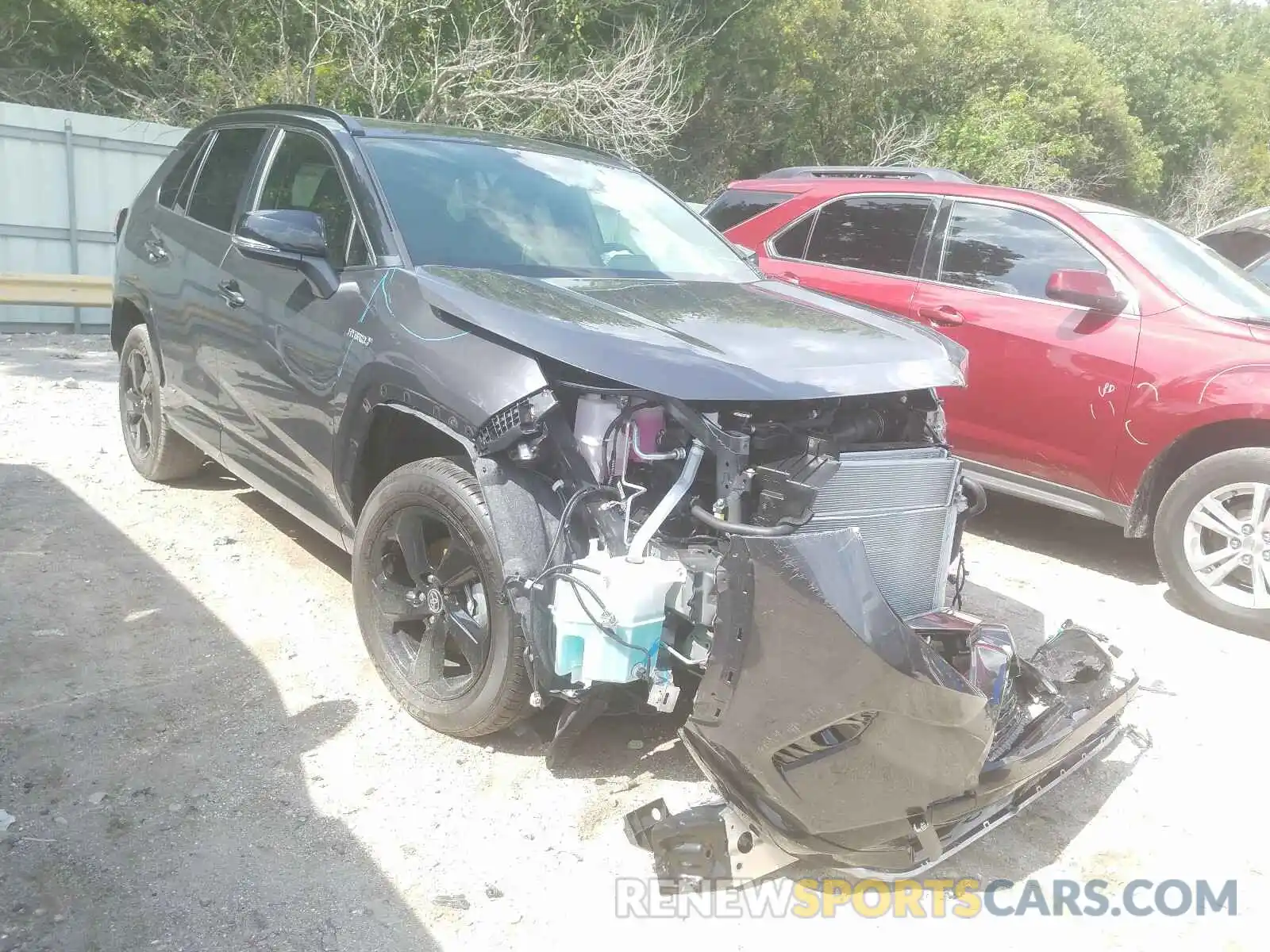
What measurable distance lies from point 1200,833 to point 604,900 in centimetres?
186

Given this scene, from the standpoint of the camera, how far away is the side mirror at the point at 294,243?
346cm

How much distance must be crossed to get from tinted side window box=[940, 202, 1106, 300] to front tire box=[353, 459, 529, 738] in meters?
3.57

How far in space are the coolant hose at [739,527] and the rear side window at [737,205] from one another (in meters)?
4.41

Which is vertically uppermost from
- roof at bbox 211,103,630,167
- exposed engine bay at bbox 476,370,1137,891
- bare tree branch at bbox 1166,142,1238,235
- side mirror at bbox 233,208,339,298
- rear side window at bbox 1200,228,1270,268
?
bare tree branch at bbox 1166,142,1238,235

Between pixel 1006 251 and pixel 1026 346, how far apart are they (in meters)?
0.62

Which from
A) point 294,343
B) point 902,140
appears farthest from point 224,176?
point 902,140

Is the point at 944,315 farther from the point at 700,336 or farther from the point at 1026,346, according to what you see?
the point at 700,336

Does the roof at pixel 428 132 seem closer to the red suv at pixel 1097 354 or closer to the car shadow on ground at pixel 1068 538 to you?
the red suv at pixel 1097 354

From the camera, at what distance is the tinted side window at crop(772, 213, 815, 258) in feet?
21.2

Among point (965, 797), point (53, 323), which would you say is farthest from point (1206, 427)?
point (53, 323)

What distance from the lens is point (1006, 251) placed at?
5.55m

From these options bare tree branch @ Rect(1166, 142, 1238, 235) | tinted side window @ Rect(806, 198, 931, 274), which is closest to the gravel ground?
tinted side window @ Rect(806, 198, 931, 274)

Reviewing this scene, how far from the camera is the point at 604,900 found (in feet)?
8.74

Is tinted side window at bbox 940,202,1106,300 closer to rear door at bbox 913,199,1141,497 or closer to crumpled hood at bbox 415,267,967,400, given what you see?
rear door at bbox 913,199,1141,497
